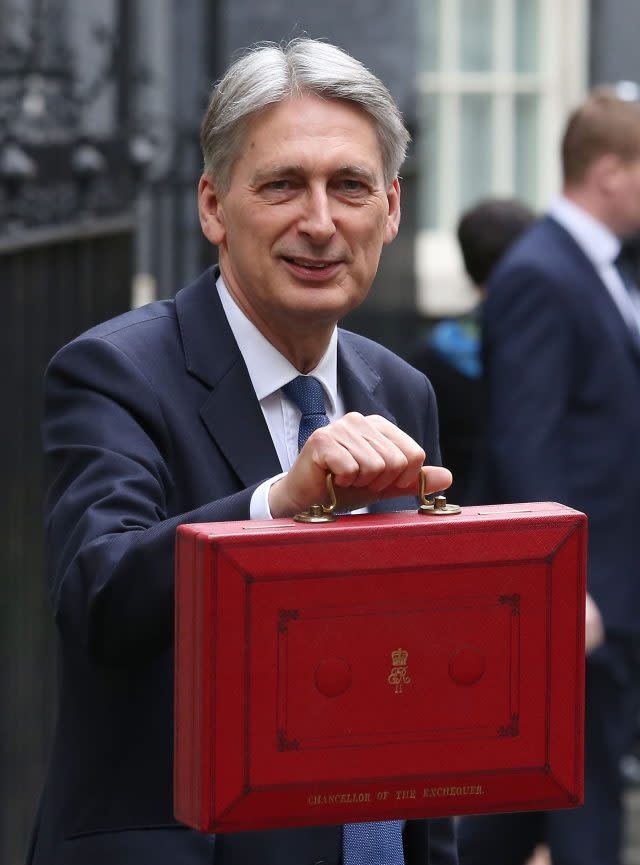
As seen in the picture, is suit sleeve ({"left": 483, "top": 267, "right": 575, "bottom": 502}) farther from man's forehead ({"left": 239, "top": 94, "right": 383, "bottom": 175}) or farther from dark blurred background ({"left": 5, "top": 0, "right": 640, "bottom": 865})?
man's forehead ({"left": 239, "top": 94, "right": 383, "bottom": 175})

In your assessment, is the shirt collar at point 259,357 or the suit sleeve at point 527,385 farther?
the suit sleeve at point 527,385

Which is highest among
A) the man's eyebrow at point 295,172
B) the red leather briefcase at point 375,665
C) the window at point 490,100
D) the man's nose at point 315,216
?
the window at point 490,100

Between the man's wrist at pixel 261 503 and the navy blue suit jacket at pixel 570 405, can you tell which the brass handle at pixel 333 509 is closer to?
the man's wrist at pixel 261 503

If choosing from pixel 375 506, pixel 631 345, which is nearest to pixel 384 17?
pixel 631 345

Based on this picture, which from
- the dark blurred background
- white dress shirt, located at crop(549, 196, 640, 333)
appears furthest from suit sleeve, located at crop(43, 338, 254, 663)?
white dress shirt, located at crop(549, 196, 640, 333)

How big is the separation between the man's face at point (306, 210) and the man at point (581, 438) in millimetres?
2316

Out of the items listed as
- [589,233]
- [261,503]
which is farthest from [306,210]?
[589,233]

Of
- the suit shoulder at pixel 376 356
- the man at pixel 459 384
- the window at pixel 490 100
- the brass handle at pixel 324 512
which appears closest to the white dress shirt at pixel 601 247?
the man at pixel 459 384

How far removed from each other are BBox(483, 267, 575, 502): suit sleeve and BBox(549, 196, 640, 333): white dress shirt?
197 mm

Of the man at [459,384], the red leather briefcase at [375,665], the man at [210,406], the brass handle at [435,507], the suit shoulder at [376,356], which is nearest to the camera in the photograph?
the red leather briefcase at [375,665]

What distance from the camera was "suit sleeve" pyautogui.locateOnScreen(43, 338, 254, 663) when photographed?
90.2 inches

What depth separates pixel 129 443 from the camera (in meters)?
2.47

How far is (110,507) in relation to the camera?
2.39 m

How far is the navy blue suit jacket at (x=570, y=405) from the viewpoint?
492 cm
